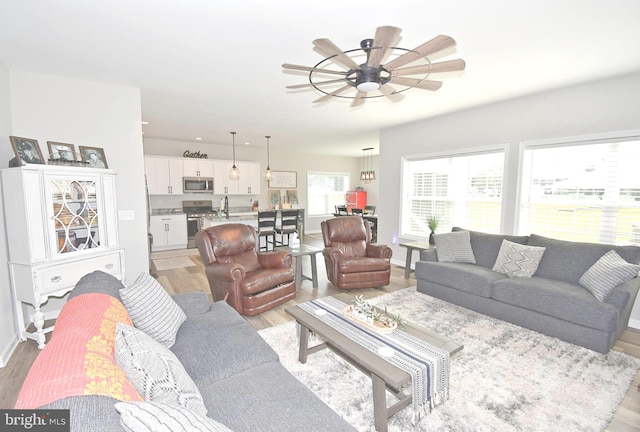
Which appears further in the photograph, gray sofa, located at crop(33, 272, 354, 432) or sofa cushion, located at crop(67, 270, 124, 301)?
sofa cushion, located at crop(67, 270, 124, 301)

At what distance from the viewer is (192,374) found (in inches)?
62.5

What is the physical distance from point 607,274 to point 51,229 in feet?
16.7

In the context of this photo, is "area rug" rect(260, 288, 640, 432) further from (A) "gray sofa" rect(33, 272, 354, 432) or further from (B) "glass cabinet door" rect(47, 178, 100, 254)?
(B) "glass cabinet door" rect(47, 178, 100, 254)

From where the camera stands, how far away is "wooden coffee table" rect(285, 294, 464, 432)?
1.63 meters

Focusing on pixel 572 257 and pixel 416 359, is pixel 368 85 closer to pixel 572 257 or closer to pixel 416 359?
pixel 416 359

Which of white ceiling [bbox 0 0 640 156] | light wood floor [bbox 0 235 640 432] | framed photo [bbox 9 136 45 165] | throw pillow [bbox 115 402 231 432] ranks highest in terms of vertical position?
white ceiling [bbox 0 0 640 156]

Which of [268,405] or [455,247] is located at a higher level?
[455,247]

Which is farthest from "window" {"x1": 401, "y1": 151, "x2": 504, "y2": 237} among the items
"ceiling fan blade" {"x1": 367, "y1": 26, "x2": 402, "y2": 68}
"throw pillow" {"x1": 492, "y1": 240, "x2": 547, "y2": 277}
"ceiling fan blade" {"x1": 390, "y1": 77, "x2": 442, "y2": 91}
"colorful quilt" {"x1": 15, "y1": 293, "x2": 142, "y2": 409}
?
"colorful quilt" {"x1": 15, "y1": 293, "x2": 142, "y2": 409}

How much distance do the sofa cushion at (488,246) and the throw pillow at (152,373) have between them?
371 cm

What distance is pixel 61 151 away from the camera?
10.2ft

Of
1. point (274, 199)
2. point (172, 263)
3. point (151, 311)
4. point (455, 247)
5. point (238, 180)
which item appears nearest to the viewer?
point (151, 311)

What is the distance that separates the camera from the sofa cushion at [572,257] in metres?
2.94

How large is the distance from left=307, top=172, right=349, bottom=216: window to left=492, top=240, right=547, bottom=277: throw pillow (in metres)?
6.48

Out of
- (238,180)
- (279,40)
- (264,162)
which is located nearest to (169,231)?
(238,180)
